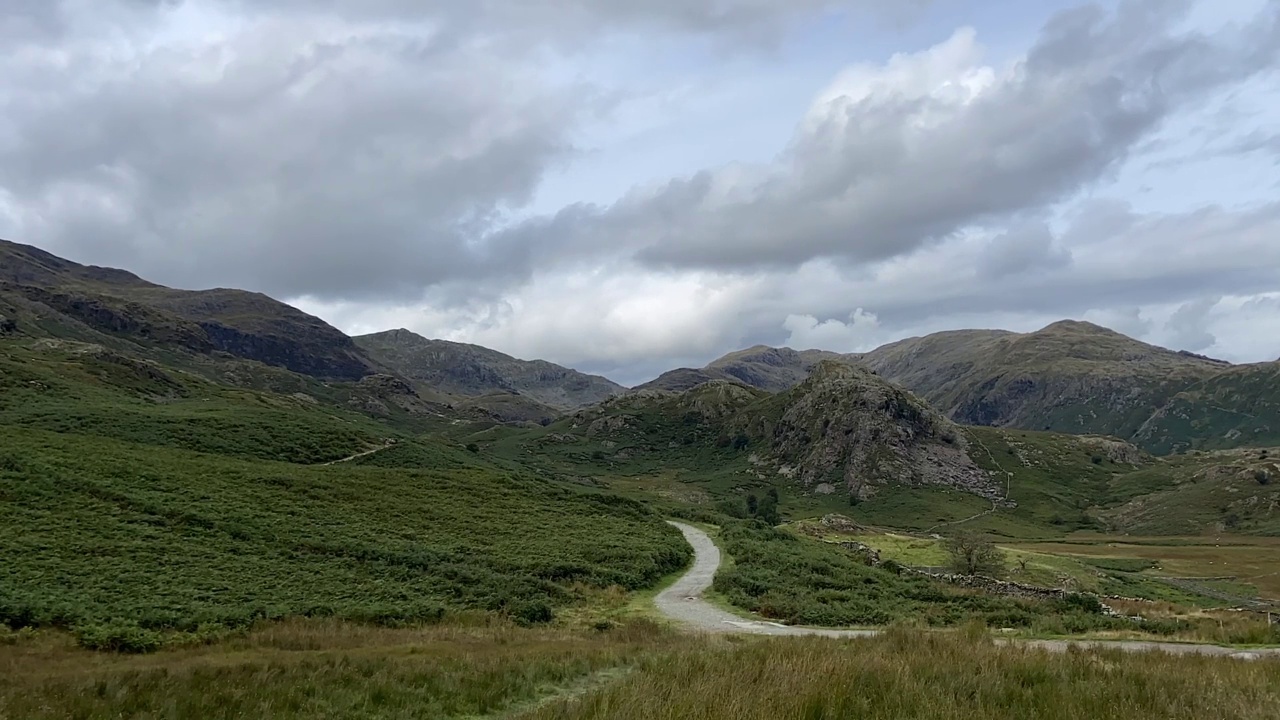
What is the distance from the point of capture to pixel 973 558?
52094 mm

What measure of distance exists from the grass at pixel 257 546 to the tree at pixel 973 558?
21.8 m

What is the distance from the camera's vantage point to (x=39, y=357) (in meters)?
134

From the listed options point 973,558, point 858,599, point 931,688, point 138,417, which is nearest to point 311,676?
point 931,688

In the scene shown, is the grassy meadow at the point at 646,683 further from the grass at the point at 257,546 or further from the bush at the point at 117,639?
Answer: the grass at the point at 257,546

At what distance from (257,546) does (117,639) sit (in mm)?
16620

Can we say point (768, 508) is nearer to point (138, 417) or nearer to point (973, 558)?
point (973, 558)

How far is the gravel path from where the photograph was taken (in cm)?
1673

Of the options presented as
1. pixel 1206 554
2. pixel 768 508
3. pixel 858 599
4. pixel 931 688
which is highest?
pixel 931 688

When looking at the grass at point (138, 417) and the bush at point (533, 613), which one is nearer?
the bush at point (533, 613)

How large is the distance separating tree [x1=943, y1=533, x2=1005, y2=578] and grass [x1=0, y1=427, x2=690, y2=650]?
21849 mm

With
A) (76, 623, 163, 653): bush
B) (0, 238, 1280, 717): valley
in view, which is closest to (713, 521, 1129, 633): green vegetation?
(0, 238, 1280, 717): valley

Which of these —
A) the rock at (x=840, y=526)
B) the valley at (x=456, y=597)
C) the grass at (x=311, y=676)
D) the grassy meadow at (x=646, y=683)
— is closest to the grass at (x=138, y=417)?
the valley at (x=456, y=597)

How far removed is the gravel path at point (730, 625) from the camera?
16.7 meters

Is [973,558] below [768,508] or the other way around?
the other way around
